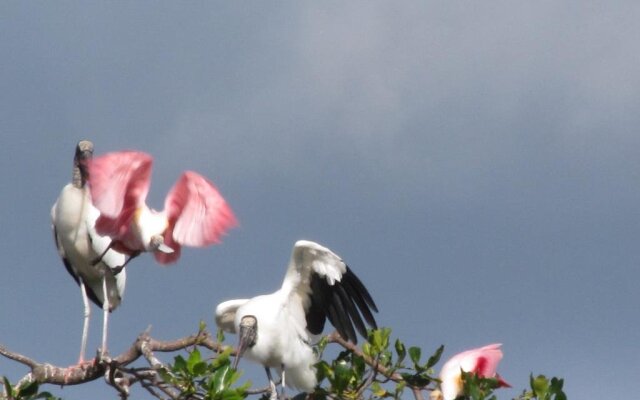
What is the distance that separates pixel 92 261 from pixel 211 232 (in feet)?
7.59

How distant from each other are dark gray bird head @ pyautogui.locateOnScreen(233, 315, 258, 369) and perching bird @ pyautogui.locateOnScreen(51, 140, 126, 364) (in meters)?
1.46

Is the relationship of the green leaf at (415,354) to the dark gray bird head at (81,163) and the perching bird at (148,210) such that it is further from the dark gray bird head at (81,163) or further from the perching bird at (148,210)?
the dark gray bird head at (81,163)

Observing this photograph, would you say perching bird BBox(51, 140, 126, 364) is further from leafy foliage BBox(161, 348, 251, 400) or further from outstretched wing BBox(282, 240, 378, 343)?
leafy foliage BBox(161, 348, 251, 400)

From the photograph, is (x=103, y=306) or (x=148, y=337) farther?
(x=103, y=306)

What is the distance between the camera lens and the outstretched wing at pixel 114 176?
9688mm

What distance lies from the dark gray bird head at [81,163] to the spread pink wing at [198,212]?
1.90m

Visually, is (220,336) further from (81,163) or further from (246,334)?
(81,163)

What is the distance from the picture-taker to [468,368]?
890 centimetres

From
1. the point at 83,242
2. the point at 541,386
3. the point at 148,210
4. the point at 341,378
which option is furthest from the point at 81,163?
the point at 541,386

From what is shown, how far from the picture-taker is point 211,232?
387 inches

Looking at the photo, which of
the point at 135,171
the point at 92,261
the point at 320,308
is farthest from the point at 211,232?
the point at 92,261

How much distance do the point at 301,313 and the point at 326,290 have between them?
31 cm

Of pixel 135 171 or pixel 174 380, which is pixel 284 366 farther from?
pixel 174 380

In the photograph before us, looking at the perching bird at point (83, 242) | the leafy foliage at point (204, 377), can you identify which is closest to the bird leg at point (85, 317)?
the perching bird at point (83, 242)
